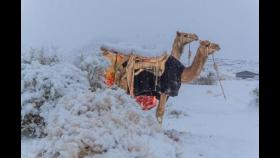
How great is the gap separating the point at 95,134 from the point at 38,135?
1.08 feet

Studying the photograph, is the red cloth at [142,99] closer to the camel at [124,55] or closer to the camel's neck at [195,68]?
the camel at [124,55]

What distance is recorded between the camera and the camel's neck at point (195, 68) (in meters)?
2.72

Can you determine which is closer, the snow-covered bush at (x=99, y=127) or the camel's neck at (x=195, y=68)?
the snow-covered bush at (x=99, y=127)

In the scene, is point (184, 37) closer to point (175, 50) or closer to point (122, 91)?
point (175, 50)

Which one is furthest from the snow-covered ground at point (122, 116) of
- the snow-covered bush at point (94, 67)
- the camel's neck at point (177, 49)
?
the camel's neck at point (177, 49)

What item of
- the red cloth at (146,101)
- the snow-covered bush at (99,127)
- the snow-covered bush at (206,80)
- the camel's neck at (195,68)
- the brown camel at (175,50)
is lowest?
the snow-covered bush at (99,127)

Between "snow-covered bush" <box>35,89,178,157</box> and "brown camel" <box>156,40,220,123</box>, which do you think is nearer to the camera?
"snow-covered bush" <box>35,89,178,157</box>

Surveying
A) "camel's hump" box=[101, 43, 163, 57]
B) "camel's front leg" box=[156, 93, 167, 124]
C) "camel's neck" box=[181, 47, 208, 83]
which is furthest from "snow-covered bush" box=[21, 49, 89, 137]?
"camel's neck" box=[181, 47, 208, 83]

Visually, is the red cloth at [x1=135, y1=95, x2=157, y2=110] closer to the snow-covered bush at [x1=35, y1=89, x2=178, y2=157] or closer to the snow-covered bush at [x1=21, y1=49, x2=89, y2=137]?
the snow-covered bush at [x1=35, y1=89, x2=178, y2=157]

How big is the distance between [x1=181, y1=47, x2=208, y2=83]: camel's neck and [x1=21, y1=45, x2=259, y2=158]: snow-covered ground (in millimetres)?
45

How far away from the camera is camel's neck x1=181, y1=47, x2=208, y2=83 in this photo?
2.72 metres

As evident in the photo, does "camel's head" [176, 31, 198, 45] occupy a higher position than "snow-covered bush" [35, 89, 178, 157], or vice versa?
"camel's head" [176, 31, 198, 45]

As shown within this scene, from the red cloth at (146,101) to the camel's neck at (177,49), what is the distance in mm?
Result: 271
